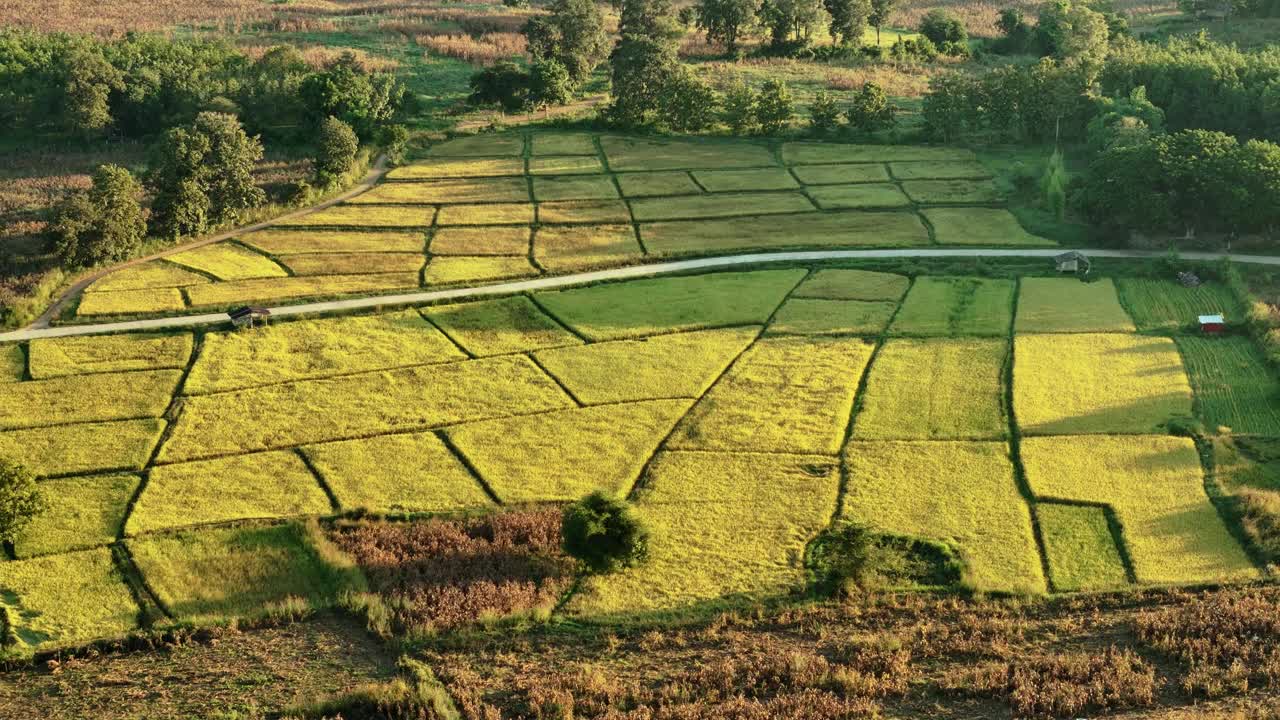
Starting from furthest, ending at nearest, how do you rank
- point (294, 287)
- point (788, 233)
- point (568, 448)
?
point (788, 233) → point (294, 287) → point (568, 448)

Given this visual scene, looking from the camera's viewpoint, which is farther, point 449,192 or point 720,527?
point 449,192

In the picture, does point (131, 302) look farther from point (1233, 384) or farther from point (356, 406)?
point (1233, 384)

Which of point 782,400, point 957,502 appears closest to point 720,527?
point 957,502

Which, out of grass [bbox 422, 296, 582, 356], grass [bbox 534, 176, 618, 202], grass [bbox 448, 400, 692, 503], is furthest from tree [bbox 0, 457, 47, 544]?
grass [bbox 534, 176, 618, 202]

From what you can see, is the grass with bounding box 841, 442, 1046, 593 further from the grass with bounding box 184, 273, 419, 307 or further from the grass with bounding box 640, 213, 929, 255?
the grass with bounding box 184, 273, 419, 307

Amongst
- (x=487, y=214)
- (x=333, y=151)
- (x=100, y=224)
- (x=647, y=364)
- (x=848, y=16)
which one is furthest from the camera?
(x=848, y=16)

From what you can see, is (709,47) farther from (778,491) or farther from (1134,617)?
(1134,617)
